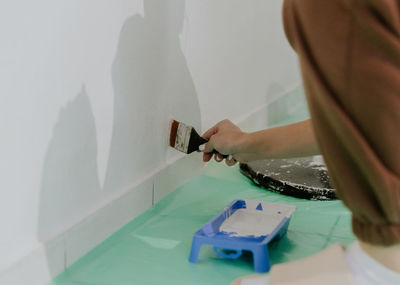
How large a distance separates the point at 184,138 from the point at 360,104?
846 millimetres

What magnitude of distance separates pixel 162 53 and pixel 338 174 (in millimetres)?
861

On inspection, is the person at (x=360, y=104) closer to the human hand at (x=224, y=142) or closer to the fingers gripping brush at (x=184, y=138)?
the human hand at (x=224, y=142)

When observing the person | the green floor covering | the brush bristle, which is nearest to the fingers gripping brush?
the brush bristle

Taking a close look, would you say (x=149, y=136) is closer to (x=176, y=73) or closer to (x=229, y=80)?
(x=176, y=73)

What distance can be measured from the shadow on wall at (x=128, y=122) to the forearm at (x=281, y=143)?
272 millimetres

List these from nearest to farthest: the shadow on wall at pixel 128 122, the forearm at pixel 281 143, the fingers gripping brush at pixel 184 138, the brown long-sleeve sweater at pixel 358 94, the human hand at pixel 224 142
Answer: the brown long-sleeve sweater at pixel 358 94, the shadow on wall at pixel 128 122, the forearm at pixel 281 143, the human hand at pixel 224 142, the fingers gripping brush at pixel 184 138

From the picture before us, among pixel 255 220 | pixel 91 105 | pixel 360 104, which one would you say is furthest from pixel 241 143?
pixel 360 104

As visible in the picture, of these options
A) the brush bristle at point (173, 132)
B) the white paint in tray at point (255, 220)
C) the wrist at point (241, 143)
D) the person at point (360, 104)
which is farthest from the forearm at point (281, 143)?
the person at point (360, 104)

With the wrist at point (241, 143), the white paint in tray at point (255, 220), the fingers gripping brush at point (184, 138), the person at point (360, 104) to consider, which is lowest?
the white paint in tray at point (255, 220)

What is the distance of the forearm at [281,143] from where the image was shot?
1317mm

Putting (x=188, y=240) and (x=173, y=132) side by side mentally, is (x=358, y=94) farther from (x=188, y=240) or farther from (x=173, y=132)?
(x=173, y=132)

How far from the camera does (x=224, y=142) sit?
1.44 meters

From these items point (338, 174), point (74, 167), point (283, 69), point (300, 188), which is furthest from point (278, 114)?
point (338, 174)

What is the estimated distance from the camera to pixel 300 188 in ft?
5.42
